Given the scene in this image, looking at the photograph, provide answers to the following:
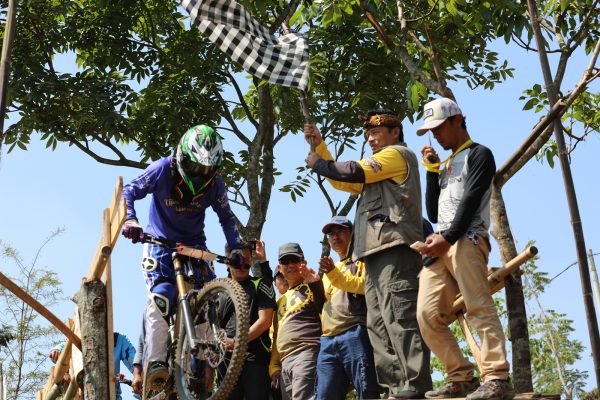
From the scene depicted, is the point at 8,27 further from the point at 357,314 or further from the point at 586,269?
the point at 586,269

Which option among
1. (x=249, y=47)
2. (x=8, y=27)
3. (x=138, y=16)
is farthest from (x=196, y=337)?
(x=138, y=16)

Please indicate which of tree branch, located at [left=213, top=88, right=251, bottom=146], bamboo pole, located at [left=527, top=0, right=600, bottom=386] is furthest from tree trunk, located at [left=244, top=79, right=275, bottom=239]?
bamboo pole, located at [left=527, top=0, right=600, bottom=386]

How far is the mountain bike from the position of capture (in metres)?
7.73

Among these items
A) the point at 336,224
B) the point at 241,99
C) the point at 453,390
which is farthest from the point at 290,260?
the point at 241,99

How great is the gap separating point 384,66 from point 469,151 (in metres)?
7.68

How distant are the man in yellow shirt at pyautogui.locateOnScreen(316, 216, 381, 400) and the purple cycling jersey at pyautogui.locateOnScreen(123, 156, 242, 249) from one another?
44.5 inches

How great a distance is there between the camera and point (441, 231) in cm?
686

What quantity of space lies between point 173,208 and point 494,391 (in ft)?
11.4

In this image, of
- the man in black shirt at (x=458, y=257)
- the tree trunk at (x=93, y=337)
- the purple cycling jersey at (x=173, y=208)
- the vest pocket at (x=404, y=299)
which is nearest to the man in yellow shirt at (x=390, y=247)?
the vest pocket at (x=404, y=299)

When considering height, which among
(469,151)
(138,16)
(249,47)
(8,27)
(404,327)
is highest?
(138,16)

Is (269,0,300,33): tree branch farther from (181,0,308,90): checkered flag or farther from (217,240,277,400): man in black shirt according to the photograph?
(217,240,277,400): man in black shirt

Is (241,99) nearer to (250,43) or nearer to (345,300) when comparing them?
(250,43)

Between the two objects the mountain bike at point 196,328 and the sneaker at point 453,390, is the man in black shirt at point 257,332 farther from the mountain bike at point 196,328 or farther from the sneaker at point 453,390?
the sneaker at point 453,390

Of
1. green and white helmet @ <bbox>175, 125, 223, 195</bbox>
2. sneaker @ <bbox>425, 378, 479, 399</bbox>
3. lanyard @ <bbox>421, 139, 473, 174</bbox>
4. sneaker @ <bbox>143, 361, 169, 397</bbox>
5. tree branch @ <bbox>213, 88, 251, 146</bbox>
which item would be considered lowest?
sneaker @ <bbox>425, 378, 479, 399</bbox>
